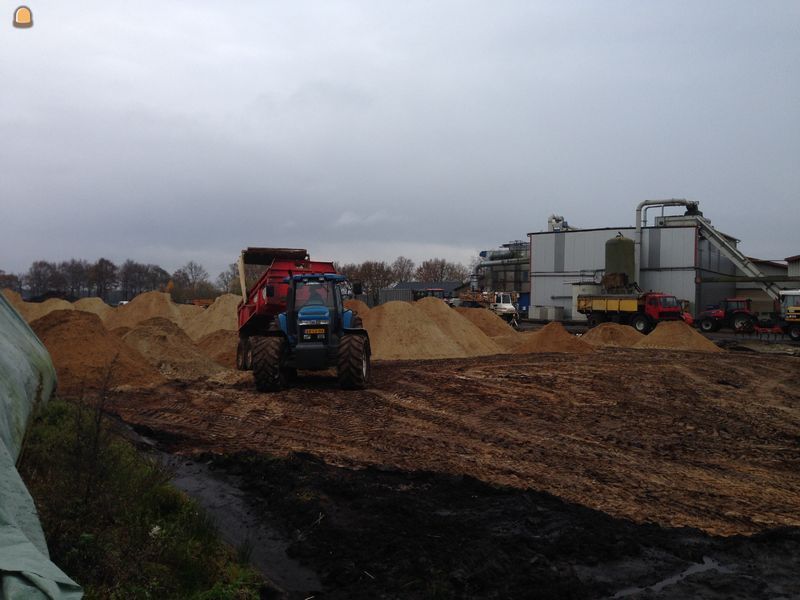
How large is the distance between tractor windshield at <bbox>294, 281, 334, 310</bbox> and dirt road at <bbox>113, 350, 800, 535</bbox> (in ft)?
6.31

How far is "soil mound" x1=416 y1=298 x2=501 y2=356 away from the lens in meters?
24.8

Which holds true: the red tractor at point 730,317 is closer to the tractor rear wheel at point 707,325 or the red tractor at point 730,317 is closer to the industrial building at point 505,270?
the tractor rear wheel at point 707,325

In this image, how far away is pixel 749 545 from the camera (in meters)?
5.46

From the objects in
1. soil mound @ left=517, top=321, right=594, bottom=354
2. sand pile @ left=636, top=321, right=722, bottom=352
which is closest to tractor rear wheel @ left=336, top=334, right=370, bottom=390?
soil mound @ left=517, top=321, right=594, bottom=354

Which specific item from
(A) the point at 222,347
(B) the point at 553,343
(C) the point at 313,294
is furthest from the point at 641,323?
(C) the point at 313,294

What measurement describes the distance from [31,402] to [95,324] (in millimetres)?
10862

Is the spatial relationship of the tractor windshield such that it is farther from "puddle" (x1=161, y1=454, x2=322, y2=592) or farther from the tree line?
the tree line

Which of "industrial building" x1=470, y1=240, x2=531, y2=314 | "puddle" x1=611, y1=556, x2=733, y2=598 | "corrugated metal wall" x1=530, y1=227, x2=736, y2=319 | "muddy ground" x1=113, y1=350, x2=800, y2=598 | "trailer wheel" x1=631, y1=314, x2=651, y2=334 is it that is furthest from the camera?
"industrial building" x1=470, y1=240, x2=531, y2=314

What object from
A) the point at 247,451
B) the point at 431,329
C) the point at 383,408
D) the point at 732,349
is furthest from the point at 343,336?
the point at 732,349

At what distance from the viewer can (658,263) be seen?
4462 centimetres

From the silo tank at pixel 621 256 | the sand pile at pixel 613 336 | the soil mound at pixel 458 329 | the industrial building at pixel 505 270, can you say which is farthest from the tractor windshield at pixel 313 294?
the industrial building at pixel 505 270

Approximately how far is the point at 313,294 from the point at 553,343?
13236 millimetres

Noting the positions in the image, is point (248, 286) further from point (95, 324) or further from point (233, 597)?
point (233, 597)

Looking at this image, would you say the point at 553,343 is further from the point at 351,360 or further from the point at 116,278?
the point at 116,278
